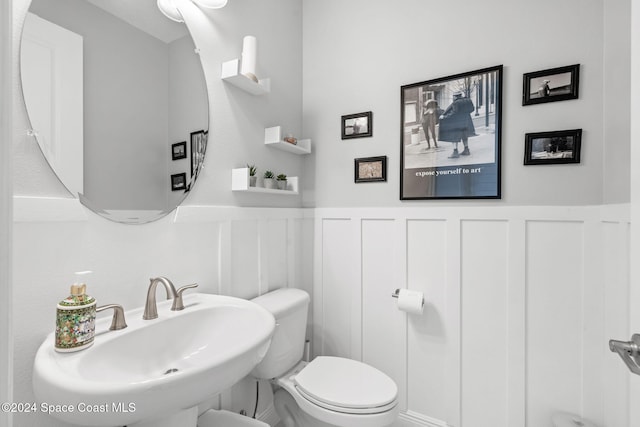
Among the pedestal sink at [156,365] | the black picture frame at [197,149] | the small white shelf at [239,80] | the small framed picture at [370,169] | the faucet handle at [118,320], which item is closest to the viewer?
the pedestal sink at [156,365]

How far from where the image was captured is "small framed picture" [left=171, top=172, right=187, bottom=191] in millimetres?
1221

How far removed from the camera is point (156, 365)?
987mm

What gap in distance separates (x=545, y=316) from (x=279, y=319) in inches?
48.2

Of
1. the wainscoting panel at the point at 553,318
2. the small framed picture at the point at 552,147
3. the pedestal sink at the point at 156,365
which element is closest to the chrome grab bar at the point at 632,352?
the pedestal sink at the point at 156,365

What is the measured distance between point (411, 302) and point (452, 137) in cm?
89

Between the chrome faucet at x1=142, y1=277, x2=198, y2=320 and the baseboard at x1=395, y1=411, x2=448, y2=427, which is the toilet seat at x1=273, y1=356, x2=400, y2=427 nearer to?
the baseboard at x1=395, y1=411, x2=448, y2=427

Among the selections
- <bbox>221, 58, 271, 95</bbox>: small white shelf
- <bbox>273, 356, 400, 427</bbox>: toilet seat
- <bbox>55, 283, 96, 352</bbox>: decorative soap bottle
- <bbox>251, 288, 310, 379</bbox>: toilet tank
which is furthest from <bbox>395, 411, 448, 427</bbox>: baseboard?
<bbox>221, 58, 271, 95</bbox>: small white shelf

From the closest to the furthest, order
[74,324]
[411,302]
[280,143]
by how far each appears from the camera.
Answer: [74,324] < [411,302] < [280,143]

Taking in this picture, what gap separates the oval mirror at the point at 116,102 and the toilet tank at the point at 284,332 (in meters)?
0.67

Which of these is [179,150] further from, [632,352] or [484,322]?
[484,322]

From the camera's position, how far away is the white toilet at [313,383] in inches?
48.0

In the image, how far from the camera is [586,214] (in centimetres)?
129

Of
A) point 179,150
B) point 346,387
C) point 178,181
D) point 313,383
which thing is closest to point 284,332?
point 313,383

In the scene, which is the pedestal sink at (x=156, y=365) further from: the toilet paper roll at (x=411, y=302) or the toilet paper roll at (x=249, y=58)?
the toilet paper roll at (x=249, y=58)
